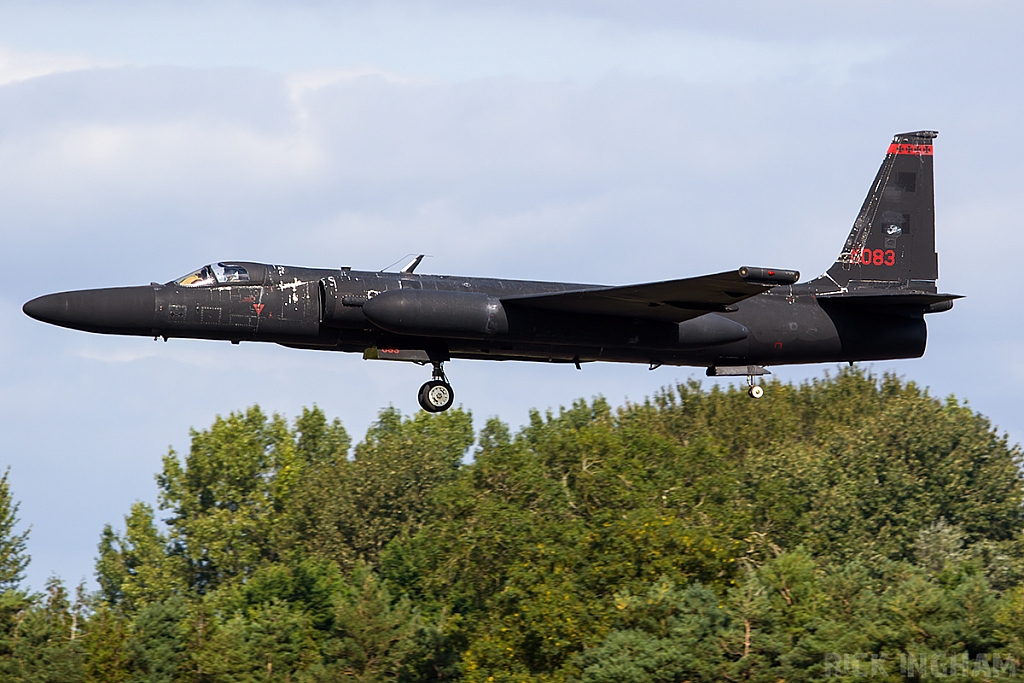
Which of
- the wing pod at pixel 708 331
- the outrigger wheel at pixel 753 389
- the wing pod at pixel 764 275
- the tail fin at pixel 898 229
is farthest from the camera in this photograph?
the tail fin at pixel 898 229

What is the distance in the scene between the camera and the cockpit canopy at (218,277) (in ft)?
90.5

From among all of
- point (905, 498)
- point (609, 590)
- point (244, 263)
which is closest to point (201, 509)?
point (905, 498)

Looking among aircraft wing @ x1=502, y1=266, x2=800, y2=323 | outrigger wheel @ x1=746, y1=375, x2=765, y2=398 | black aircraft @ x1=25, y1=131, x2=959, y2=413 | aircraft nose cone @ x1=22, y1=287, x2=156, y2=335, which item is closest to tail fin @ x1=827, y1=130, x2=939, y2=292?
black aircraft @ x1=25, y1=131, x2=959, y2=413

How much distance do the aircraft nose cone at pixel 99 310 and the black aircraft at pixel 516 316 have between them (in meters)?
0.02

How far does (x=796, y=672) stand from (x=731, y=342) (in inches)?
567

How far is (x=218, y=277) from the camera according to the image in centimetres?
2766

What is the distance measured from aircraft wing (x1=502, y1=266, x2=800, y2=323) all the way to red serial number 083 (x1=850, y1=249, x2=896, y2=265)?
16.7ft

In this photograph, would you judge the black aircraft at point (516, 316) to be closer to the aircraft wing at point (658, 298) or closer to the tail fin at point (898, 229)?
the aircraft wing at point (658, 298)

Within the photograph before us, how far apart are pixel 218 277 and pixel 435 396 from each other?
4.61 m

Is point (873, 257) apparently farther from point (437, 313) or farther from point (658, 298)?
point (437, 313)

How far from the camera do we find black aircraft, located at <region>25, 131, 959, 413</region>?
1061 inches

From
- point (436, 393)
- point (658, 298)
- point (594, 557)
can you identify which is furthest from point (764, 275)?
point (594, 557)

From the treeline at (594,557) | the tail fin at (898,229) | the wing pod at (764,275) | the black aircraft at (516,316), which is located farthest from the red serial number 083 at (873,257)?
the treeline at (594,557)

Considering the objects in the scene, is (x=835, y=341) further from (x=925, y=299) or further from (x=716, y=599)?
(x=716, y=599)
